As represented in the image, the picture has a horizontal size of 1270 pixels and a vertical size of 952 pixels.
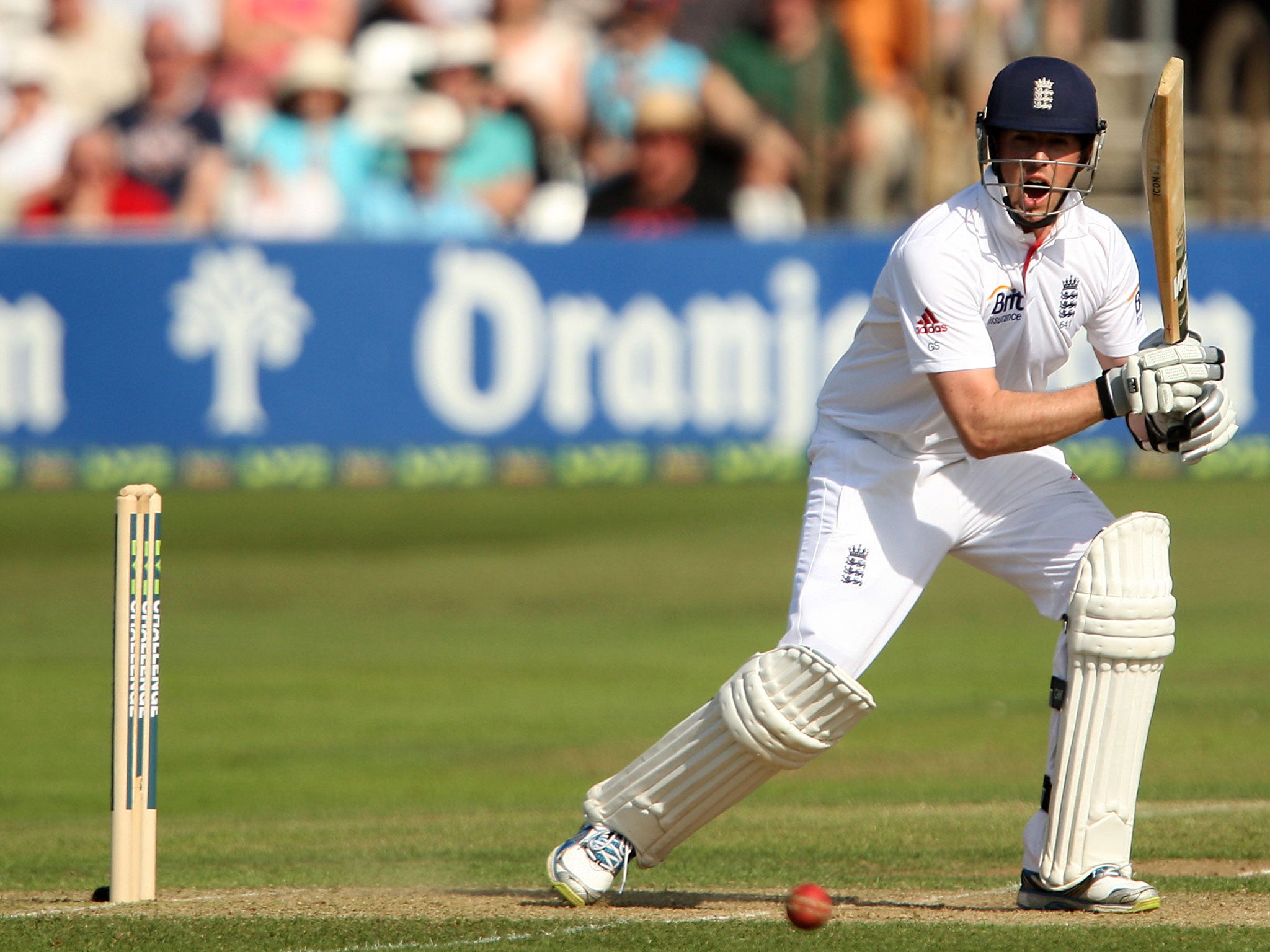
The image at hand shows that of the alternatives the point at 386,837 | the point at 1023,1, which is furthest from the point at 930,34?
the point at 386,837

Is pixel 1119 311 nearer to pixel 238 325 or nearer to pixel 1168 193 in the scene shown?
pixel 1168 193

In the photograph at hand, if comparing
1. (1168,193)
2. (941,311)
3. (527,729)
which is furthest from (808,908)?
(527,729)

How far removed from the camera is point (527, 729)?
8.06m

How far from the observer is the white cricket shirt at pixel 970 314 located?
4445 mm

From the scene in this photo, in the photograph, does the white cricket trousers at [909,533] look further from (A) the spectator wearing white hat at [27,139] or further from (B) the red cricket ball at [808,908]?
(A) the spectator wearing white hat at [27,139]

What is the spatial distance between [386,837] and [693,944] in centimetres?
208

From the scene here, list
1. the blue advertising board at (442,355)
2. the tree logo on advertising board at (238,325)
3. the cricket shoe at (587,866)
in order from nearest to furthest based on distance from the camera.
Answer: the cricket shoe at (587,866)
the blue advertising board at (442,355)
the tree logo on advertising board at (238,325)

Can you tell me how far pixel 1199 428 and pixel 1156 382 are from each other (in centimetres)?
18

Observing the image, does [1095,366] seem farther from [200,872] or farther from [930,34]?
[200,872]

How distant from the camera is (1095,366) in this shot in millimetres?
13141

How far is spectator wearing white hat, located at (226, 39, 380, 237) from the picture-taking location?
47.0 ft

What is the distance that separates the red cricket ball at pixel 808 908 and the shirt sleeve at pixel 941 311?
3.95 ft

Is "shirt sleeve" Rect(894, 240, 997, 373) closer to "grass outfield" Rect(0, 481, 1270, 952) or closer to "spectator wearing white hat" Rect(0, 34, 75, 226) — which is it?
"grass outfield" Rect(0, 481, 1270, 952)

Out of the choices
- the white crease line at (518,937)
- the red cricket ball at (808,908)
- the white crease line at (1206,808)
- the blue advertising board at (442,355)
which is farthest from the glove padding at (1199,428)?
the blue advertising board at (442,355)
